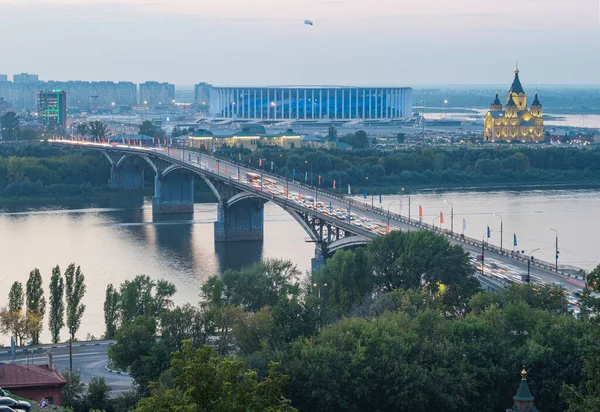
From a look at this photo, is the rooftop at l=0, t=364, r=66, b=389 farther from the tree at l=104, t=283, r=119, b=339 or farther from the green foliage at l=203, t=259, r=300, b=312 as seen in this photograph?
the tree at l=104, t=283, r=119, b=339

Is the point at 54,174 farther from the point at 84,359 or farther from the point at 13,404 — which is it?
the point at 13,404

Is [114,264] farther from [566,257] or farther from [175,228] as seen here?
[566,257]

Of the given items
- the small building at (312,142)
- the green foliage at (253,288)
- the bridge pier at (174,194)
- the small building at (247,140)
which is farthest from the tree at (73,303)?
the small building at (247,140)

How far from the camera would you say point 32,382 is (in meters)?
17.4

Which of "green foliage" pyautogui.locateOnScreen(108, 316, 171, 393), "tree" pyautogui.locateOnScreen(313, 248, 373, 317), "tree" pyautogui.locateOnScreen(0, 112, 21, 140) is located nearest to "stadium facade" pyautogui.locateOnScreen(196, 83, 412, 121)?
"tree" pyautogui.locateOnScreen(0, 112, 21, 140)

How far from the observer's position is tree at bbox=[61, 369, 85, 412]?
1803cm

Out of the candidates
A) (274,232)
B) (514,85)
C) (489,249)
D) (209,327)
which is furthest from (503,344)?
(514,85)

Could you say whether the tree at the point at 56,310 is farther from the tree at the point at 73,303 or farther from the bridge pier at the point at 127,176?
the bridge pier at the point at 127,176

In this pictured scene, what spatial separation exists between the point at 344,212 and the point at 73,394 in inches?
799

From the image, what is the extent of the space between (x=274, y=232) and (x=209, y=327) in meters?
23.3

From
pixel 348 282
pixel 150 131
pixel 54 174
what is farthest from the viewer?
pixel 150 131

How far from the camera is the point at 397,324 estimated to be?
20344mm

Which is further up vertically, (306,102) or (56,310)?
(306,102)

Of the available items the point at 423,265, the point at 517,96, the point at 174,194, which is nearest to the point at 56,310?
the point at 423,265
